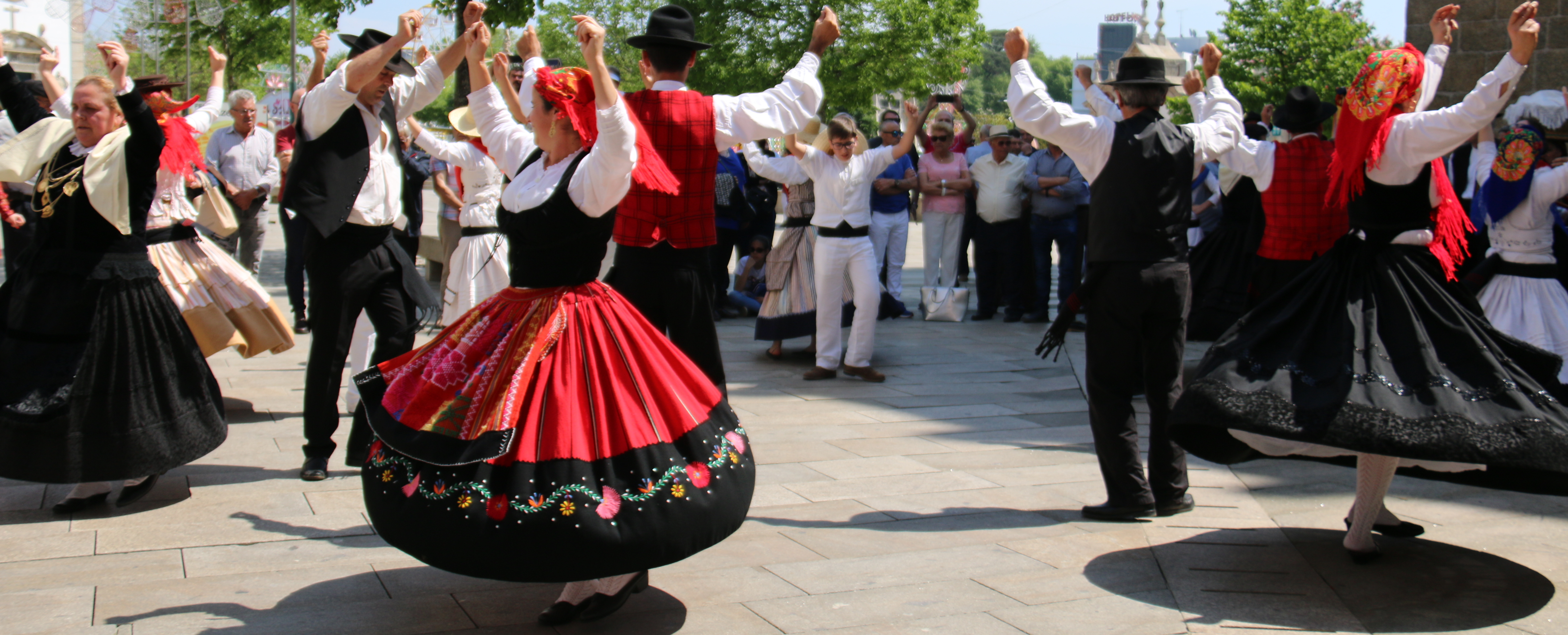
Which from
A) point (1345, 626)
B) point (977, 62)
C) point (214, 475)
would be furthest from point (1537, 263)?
point (977, 62)

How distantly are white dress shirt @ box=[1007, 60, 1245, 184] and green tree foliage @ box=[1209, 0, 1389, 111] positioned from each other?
142 ft

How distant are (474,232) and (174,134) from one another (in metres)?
2.69

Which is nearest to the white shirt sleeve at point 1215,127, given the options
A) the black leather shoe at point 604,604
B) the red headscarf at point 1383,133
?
the red headscarf at point 1383,133

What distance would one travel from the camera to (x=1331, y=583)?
392 centimetres

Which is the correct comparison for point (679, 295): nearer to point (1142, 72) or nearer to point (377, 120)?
point (377, 120)

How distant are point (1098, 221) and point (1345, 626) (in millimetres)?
1740

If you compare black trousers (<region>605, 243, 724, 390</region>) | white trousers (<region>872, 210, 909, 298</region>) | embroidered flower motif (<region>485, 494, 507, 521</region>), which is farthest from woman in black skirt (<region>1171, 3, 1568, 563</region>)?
white trousers (<region>872, 210, 909, 298</region>)

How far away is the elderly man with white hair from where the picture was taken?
1014 cm

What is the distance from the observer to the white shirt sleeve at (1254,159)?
17.2 feet

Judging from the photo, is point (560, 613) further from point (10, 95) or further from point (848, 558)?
point (10, 95)

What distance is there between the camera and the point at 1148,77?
14.8 feet

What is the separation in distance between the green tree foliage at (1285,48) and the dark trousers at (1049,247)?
37.5 metres

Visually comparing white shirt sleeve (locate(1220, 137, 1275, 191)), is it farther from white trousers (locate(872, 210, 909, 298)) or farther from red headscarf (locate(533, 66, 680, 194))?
white trousers (locate(872, 210, 909, 298))

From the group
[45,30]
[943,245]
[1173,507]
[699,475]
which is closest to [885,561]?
[699,475]
